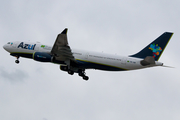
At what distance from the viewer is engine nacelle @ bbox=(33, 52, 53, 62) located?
127 ft

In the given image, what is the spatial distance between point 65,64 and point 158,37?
590 inches

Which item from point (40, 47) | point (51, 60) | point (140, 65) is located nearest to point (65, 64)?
point (51, 60)

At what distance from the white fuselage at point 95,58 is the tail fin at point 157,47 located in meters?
1.37

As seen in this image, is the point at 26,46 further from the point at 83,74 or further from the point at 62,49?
the point at 83,74

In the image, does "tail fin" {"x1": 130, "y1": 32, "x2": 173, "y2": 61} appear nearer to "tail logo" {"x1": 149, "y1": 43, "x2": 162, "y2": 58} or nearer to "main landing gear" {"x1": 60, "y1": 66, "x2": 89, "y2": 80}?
"tail logo" {"x1": 149, "y1": 43, "x2": 162, "y2": 58}

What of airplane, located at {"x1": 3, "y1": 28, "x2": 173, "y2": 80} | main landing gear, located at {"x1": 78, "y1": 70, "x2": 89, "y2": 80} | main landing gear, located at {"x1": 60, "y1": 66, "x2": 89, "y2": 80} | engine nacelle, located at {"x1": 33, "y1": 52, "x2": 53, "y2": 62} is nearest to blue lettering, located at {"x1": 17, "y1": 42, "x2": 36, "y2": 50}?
airplane, located at {"x1": 3, "y1": 28, "x2": 173, "y2": 80}

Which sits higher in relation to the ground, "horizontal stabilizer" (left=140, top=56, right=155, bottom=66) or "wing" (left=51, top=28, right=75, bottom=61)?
"horizontal stabilizer" (left=140, top=56, right=155, bottom=66)

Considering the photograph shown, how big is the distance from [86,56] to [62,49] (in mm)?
5027

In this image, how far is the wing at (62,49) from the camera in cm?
3439

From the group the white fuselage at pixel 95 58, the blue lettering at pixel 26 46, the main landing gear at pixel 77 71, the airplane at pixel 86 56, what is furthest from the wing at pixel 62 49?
the blue lettering at pixel 26 46

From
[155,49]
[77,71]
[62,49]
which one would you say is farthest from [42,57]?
[155,49]

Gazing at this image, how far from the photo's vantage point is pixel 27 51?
42.8 metres

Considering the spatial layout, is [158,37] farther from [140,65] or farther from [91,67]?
[91,67]

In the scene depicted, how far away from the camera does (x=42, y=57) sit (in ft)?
128
